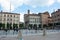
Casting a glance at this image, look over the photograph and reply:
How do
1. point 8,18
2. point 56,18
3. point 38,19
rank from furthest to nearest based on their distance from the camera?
1. point 38,19
2. point 8,18
3. point 56,18

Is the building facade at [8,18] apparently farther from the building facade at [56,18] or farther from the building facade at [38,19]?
the building facade at [56,18]

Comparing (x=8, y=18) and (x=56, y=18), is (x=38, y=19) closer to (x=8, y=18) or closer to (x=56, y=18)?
(x=56, y=18)


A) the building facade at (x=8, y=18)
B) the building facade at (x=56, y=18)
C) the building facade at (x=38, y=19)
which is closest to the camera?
the building facade at (x=56, y=18)

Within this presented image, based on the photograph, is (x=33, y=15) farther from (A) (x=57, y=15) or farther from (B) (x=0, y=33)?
(B) (x=0, y=33)

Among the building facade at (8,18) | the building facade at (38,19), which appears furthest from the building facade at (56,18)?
the building facade at (8,18)

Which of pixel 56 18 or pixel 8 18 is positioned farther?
pixel 8 18

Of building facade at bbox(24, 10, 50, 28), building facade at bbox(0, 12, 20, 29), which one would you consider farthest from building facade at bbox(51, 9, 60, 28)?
building facade at bbox(0, 12, 20, 29)

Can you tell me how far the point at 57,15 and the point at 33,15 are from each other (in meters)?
20.1

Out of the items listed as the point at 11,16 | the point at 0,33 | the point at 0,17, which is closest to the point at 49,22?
the point at 11,16

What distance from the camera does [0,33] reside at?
2889cm

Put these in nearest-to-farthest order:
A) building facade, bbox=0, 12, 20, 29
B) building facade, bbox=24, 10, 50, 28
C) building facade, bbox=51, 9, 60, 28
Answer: building facade, bbox=51, 9, 60, 28 < building facade, bbox=0, 12, 20, 29 < building facade, bbox=24, 10, 50, 28

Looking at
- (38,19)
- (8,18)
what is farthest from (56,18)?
(8,18)

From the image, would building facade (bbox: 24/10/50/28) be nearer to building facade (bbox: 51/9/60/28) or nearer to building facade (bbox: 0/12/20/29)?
building facade (bbox: 0/12/20/29)

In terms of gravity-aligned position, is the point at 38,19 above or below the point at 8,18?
below
